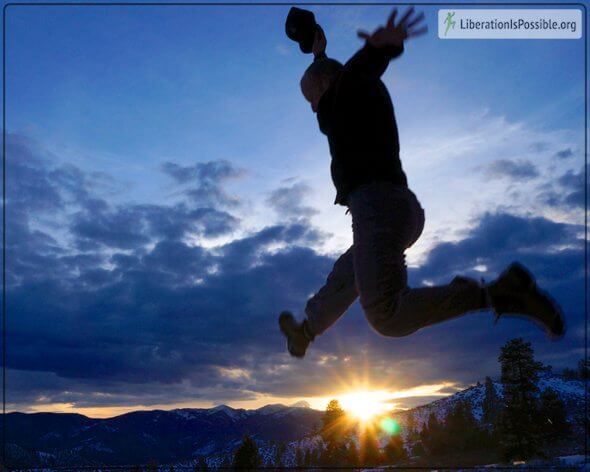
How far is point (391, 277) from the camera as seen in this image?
4949mm

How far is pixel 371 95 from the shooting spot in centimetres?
→ 514

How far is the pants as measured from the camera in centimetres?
493

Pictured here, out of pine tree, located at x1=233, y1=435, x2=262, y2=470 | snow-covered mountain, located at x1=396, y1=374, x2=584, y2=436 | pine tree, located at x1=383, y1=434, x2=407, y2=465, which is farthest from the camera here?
snow-covered mountain, located at x1=396, y1=374, x2=584, y2=436

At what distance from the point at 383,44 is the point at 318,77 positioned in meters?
0.86

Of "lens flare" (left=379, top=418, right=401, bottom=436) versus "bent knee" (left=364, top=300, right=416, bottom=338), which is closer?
"bent knee" (left=364, top=300, right=416, bottom=338)

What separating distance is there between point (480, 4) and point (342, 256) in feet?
16.7

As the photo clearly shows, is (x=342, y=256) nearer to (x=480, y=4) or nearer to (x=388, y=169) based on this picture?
(x=388, y=169)

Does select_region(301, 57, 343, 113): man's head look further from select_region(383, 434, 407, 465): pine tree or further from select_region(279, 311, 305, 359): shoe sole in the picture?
select_region(383, 434, 407, 465): pine tree

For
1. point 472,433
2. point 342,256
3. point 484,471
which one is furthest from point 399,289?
point 472,433

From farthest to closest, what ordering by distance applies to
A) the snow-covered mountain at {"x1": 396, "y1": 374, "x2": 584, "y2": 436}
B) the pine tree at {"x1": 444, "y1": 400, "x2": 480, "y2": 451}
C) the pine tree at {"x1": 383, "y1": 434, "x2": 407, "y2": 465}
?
1. the snow-covered mountain at {"x1": 396, "y1": 374, "x2": 584, "y2": 436}
2. the pine tree at {"x1": 383, "y1": 434, "x2": 407, "y2": 465}
3. the pine tree at {"x1": 444, "y1": 400, "x2": 480, "y2": 451}

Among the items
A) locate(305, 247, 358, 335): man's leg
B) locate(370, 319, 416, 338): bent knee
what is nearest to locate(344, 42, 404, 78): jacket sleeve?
locate(305, 247, 358, 335): man's leg

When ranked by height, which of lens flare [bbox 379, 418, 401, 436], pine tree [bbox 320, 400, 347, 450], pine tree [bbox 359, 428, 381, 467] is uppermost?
pine tree [bbox 320, 400, 347, 450]

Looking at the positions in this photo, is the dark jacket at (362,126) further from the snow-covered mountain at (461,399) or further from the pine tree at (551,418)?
the snow-covered mountain at (461,399)

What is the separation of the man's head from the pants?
46.7 inches
